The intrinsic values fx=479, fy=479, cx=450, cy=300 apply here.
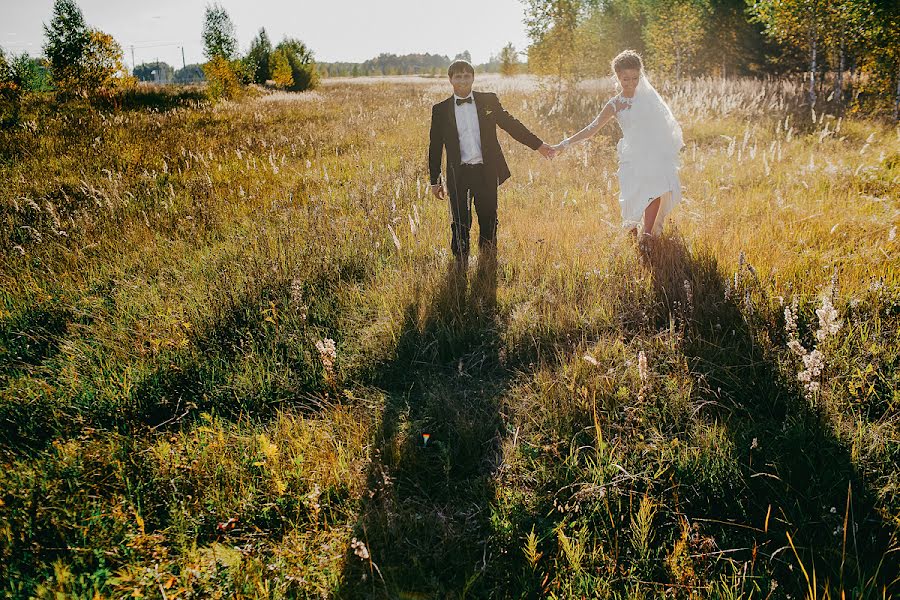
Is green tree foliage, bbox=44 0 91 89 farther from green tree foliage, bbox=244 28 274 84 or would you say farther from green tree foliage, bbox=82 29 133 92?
green tree foliage, bbox=244 28 274 84

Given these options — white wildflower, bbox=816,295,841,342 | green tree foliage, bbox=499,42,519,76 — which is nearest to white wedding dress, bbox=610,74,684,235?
white wildflower, bbox=816,295,841,342

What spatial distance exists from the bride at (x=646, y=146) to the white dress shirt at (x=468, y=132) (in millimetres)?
1099

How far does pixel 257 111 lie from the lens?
15.9m

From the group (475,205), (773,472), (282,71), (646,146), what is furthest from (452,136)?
(282,71)

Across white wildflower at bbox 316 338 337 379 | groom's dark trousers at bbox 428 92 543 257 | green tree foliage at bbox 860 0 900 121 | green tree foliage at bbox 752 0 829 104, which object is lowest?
white wildflower at bbox 316 338 337 379

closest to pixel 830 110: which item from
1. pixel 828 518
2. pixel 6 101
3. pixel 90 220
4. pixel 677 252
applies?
pixel 677 252

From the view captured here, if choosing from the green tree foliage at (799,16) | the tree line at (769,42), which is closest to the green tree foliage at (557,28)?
the tree line at (769,42)

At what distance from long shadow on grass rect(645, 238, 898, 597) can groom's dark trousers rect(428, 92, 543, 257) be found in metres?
2.07

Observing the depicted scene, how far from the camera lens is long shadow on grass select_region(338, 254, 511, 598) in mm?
2016

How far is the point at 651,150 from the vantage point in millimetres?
4590

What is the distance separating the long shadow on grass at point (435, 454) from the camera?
2016 millimetres

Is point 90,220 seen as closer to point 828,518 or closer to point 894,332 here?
point 828,518

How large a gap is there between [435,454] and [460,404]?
0.42m

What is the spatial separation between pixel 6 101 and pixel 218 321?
17153 millimetres
